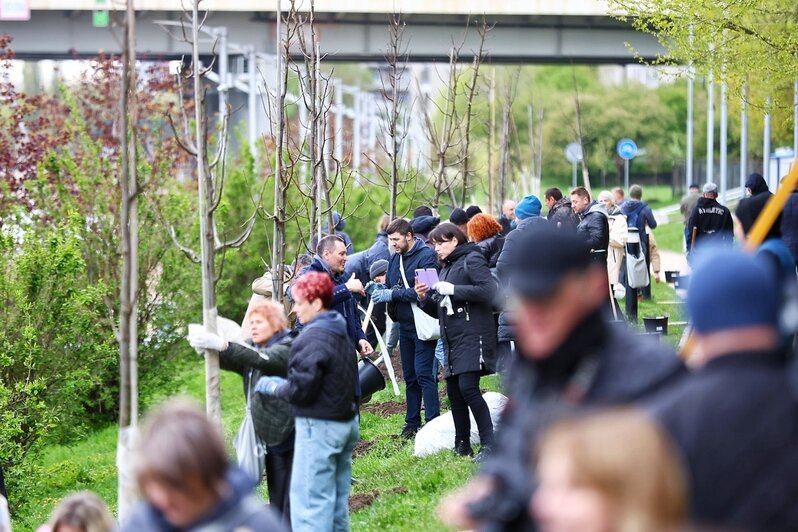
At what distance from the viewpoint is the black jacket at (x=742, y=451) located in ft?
11.0

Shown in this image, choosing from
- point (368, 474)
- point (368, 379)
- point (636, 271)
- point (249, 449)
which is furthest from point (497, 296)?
point (636, 271)

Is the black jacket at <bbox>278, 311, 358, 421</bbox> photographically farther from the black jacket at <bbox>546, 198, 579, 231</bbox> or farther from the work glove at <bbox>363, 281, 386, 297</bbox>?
the black jacket at <bbox>546, 198, 579, 231</bbox>

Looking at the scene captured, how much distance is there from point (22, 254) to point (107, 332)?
235 cm

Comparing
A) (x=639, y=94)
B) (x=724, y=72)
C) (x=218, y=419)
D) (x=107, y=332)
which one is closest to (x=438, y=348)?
(x=218, y=419)

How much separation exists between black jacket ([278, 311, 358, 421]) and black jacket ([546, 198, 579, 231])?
5.48m

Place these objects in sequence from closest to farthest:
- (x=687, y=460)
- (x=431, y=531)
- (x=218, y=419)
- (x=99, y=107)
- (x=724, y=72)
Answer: (x=687, y=460), (x=218, y=419), (x=431, y=531), (x=724, y=72), (x=99, y=107)

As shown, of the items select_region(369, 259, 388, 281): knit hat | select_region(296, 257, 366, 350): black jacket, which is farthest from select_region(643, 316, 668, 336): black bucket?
select_region(296, 257, 366, 350): black jacket

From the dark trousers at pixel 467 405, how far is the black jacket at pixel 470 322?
0.10m

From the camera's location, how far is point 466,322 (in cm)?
976

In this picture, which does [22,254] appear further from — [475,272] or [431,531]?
[431,531]

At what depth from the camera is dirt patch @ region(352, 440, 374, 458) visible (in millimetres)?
11881

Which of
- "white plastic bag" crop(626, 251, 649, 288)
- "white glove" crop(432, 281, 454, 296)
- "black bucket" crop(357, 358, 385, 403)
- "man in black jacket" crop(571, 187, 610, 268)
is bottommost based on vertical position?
"black bucket" crop(357, 358, 385, 403)

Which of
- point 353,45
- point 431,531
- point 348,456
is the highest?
point 353,45

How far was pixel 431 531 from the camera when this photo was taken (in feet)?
26.9
